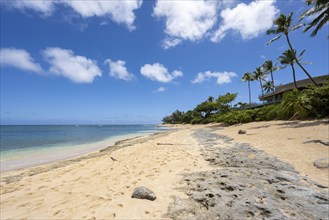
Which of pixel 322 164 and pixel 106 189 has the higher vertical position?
pixel 322 164

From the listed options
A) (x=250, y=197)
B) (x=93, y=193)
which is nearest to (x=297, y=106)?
(x=250, y=197)

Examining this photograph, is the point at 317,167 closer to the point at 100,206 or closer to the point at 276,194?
the point at 276,194

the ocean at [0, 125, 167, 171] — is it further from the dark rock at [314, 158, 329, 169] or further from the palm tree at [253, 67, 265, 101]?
the palm tree at [253, 67, 265, 101]

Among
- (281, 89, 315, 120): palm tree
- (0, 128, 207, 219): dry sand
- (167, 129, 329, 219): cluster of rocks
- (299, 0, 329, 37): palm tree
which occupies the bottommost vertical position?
(0, 128, 207, 219): dry sand

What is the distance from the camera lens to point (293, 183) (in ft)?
14.8

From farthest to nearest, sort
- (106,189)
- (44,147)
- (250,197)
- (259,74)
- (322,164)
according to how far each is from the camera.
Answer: (259,74) < (44,147) < (322,164) < (106,189) < (250,197)

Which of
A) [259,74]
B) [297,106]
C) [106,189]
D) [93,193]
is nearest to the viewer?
[93,193]

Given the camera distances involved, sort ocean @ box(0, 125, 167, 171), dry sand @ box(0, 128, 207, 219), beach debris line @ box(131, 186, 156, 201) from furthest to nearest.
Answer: ocean @ box(0, 125, 167, 171) < beach debris line @ box(131, 186, 156, 201) < dry sand @ box(0, 128, 207, 219)

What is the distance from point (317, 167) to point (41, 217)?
7543mm

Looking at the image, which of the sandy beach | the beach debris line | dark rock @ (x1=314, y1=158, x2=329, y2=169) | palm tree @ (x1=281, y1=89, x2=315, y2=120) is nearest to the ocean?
the sandy beach

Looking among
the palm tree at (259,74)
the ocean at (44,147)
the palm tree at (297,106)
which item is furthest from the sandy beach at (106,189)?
the palm tree at (259,74)

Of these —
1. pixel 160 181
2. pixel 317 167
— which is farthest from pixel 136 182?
pixel 317 167

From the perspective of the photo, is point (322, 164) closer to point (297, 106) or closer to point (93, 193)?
point (93, 193)

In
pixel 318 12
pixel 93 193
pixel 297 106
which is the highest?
pixel 318 12
